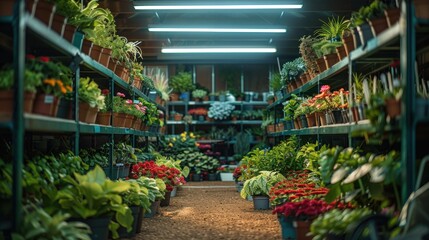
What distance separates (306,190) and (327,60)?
176cm

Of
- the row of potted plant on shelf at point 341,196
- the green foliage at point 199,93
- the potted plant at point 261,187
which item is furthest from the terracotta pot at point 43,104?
the green foliage at point 199,93

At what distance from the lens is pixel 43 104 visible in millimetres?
4207

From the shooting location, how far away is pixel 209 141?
15.6 m

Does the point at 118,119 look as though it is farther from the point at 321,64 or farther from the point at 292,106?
the point at 292,106

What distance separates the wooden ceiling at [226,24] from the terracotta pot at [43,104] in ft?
19.3

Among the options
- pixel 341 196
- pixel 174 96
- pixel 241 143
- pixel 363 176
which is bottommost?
pixel 341 196

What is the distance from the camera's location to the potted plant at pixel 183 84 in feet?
51.9

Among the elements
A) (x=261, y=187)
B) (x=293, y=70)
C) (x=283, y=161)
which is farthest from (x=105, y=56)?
(x=293, y=70)

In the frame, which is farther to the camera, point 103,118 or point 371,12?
point 103,118

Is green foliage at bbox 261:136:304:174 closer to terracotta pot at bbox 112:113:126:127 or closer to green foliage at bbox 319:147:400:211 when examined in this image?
terracotta pot at bbox 112:113:126:127

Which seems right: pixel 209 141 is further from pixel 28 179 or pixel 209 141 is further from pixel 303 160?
pixel 28 179

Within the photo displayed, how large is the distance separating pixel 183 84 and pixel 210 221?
9.11m

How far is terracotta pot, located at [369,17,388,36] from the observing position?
4.62 m

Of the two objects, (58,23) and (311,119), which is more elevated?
(58,23)
